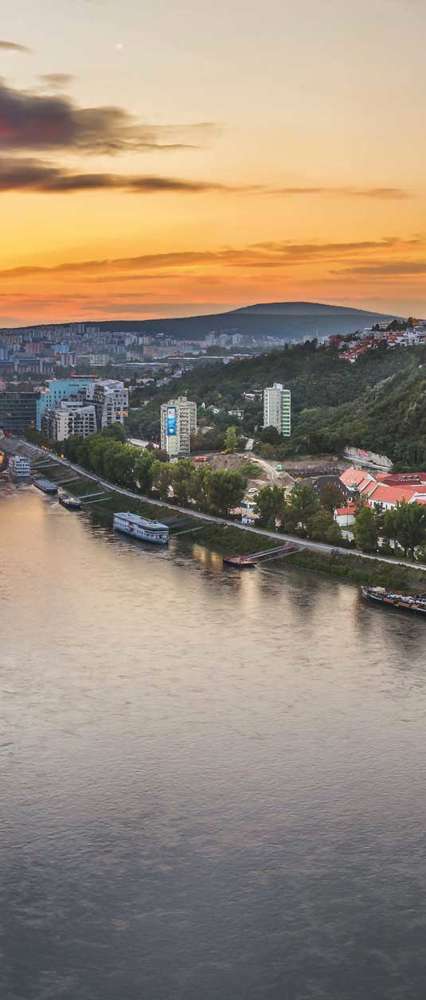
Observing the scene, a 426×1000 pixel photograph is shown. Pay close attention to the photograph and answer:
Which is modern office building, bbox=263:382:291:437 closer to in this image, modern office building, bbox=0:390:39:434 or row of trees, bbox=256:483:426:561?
row of trees, bbox=256:483:426:561

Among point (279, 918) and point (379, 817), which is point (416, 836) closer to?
point (379, 817)

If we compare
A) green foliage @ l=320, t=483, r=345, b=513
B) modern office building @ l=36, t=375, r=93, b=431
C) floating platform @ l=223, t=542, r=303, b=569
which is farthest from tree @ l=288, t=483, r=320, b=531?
modern office building @ l=36, t=375, r=93, b=431

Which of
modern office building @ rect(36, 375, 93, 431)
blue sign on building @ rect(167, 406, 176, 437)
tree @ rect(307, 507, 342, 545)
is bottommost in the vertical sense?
tree @ rect(307, 507, 342, 545)

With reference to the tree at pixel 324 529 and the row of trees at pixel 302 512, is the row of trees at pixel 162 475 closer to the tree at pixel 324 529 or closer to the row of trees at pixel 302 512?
the row of trees at pixel 302 512

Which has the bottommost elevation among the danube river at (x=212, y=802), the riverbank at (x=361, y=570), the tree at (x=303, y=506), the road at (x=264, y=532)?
the danube river at (x=212, y=802)

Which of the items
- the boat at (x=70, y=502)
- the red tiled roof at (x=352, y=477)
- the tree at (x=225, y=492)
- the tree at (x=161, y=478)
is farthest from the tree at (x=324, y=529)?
the boat at (x=70, y=502)

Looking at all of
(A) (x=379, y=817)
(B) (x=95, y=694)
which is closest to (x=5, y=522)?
(B) (x=95, y=694)
